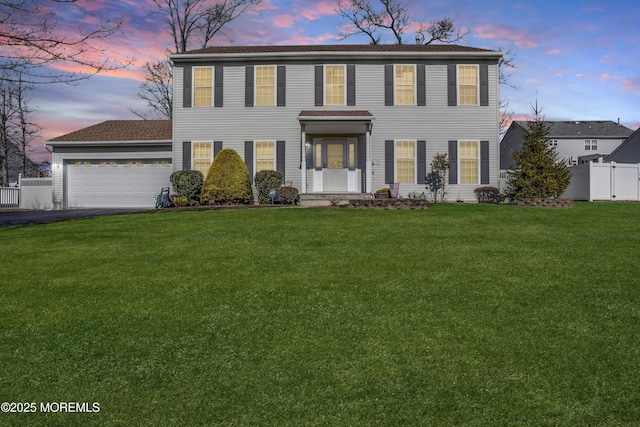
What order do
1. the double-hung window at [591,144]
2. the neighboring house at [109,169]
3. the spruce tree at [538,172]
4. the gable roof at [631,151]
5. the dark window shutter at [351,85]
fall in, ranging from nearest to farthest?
the spruce tree at [538,172]
the dark window shutter at [351,85]
the neighboring house at [109,169]
the gable roof at [631,151]
the double-hung window at [591,144]

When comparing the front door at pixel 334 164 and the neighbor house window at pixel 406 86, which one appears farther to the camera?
the neighbor house window at pixel 406 86

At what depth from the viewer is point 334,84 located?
63.4 ft

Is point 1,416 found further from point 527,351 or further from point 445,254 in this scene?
point 445,254

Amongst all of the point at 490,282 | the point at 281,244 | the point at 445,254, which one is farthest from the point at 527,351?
the point at 281,244

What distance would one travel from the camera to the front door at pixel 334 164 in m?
18.9

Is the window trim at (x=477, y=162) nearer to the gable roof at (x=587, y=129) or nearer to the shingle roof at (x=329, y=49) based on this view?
the shingle roof at (x=329, y=49)

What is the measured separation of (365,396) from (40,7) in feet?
29.0

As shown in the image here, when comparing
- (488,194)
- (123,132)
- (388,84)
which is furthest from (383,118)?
(123,132)

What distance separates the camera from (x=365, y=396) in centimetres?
353

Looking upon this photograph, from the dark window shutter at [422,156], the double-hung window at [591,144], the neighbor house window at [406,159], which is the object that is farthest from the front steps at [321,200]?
the double-hung window at [591,144]

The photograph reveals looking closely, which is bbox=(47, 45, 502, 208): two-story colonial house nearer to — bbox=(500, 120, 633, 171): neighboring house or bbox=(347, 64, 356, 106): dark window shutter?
bbox=(347, 64, 356, 106): dark window shutter

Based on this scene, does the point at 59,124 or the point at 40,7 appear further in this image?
the point at 59,124

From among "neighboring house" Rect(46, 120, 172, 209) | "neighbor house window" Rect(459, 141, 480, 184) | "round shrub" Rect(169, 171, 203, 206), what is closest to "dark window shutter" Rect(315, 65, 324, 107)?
"round shrub" Rect(169, 171, 203, 206)

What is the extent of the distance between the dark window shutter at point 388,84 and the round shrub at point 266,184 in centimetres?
525
